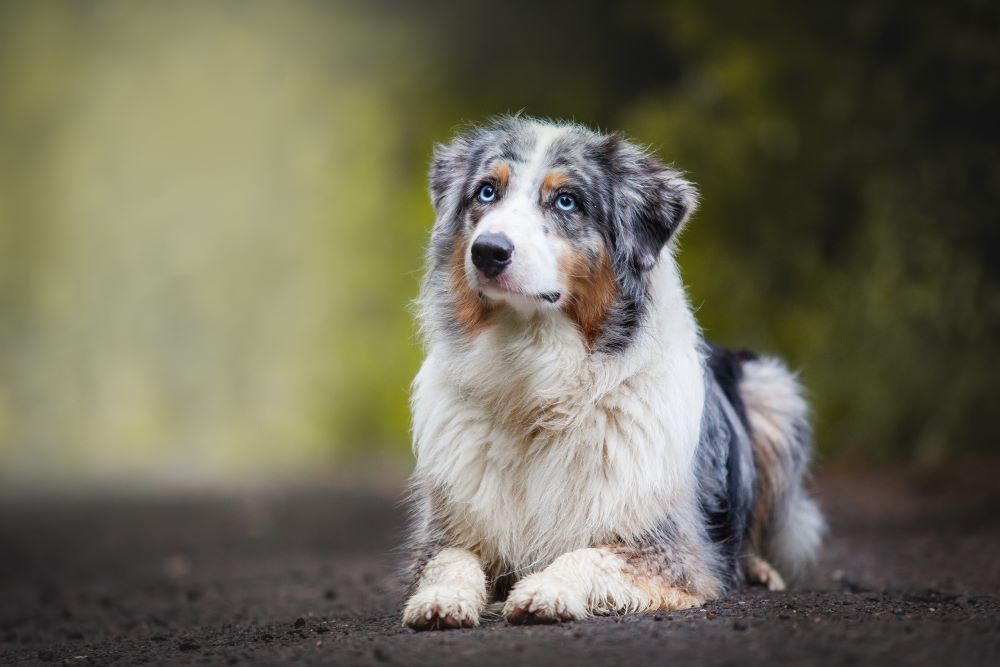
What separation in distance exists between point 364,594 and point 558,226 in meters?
2.73

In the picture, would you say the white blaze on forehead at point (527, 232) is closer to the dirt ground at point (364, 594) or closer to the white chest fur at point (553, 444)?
the white chest fur at point (553, 444)

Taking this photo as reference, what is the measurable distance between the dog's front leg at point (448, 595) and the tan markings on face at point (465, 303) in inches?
37.4

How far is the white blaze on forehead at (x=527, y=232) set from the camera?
14.3ft

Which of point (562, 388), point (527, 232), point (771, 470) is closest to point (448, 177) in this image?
point (527, 232)

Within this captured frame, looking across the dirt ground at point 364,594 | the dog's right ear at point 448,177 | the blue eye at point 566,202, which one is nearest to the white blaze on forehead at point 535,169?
the blue eye at point 566,202

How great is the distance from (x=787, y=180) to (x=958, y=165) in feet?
6.97

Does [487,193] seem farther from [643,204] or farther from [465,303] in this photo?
[643,204]

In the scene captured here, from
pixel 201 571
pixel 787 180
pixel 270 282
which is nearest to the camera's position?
pixel 201 571

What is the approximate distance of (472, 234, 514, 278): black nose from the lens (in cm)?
431

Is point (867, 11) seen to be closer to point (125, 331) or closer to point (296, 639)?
point (296, 639)

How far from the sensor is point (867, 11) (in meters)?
11.9

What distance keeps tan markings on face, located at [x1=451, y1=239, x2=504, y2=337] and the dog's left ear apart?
0.61 m

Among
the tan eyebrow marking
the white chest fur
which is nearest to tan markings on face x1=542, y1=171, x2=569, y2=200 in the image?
the tan eyebrow marking

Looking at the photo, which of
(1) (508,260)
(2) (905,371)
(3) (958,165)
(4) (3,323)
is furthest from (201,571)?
(4) (3,323)
